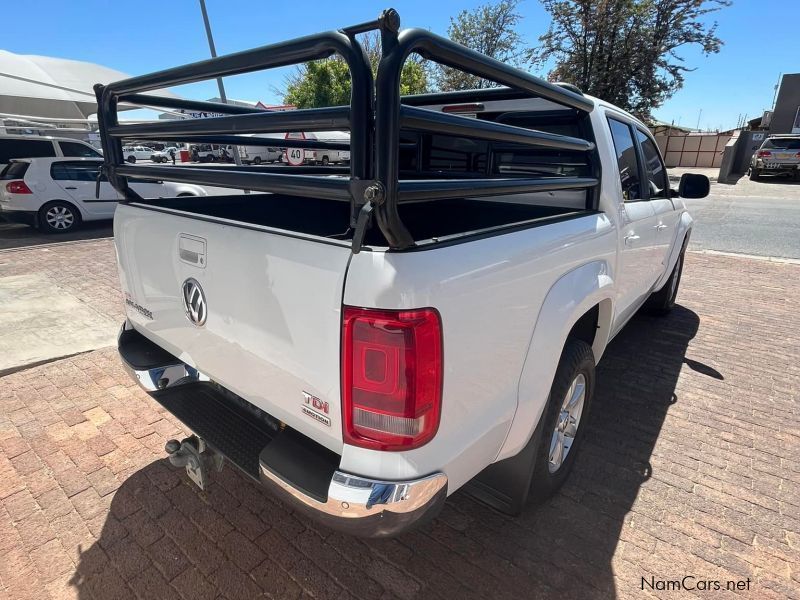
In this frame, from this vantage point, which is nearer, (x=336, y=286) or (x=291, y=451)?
(x=336, y=286)

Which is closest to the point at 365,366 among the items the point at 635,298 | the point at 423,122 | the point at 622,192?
the point at 423,122

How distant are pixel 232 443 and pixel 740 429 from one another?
10.7ft

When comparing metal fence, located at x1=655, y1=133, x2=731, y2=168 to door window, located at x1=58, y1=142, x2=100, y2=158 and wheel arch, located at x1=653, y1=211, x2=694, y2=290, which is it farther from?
door window, located at x1=58, y1=142, x2=100, y2=158

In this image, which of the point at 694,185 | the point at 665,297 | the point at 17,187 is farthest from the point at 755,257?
the point at 17,187

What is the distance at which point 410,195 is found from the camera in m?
1.31

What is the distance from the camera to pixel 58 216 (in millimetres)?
9898

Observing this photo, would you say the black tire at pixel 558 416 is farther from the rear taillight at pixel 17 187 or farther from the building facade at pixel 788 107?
the building facade at pixel 788 107

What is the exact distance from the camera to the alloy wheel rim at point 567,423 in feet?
7.69

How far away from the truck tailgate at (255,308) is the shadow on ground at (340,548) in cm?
85

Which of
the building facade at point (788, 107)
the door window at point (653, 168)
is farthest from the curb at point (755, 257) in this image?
the building facade at point (788, 107)

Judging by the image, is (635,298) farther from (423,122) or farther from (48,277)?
(48,277)

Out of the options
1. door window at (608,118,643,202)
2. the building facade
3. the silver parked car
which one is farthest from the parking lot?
the building facade

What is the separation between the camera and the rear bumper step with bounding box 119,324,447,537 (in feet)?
4.63

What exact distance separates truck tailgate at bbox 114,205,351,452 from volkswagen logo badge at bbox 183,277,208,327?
0.7 inches
